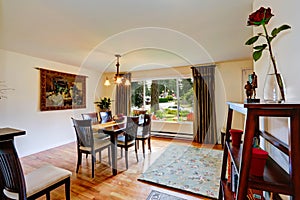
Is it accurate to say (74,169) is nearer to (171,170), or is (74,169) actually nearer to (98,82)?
(171,170)

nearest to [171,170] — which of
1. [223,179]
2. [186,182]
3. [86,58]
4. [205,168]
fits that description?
[186,182]

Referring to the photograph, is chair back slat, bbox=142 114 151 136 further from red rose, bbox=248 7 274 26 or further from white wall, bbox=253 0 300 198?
red rose, bbox=248 7 274 26

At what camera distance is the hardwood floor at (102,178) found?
2131mm

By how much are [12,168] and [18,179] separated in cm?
11

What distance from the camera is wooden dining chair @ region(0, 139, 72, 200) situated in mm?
1329

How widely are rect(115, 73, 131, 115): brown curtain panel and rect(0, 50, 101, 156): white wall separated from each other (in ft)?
6.01

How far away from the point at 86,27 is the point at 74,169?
250cm

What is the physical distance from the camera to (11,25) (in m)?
2.27

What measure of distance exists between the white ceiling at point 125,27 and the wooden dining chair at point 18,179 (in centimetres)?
161

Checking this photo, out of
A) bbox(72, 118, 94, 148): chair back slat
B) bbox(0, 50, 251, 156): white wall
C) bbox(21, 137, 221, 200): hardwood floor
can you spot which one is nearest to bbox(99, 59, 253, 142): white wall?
bbox(0, 50, 251, 156): white wall

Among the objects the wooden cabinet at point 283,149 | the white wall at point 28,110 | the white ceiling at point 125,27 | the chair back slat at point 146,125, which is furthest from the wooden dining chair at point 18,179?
the white wall at point 28,110

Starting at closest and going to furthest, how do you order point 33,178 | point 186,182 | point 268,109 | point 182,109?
point 268,109 → point 33,178 → point 186,182 → point 182,109

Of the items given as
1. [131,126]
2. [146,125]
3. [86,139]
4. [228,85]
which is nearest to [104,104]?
[146,125]

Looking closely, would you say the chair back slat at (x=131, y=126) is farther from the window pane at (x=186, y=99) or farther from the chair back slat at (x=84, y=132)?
the window pane at (x=186, y=99)
